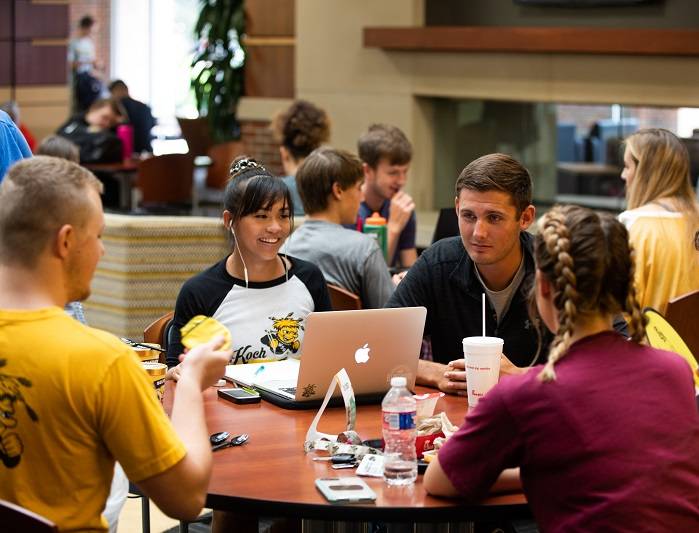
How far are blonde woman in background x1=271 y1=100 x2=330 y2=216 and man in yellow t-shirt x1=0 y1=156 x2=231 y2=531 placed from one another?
148 inches

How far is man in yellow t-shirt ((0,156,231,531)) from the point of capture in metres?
1.92

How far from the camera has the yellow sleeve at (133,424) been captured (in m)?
1.92

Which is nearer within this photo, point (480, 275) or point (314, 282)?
point (480, 275)

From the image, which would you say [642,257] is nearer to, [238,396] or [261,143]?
[238,396]

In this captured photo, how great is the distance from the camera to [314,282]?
11.4 feet

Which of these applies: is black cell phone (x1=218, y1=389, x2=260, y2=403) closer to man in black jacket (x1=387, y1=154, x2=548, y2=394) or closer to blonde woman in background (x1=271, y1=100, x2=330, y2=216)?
man in black jacket (x1=387, y1=154, x2=548, y2=394)

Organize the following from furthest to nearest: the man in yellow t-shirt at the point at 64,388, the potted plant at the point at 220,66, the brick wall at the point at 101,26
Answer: the brick wall at the point at 101,26
the potted plant at the point at 220,66
the man in yellow t-shirt at the point at 64,388

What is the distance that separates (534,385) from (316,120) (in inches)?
156

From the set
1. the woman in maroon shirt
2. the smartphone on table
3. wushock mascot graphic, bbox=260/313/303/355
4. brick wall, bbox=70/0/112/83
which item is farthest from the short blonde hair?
brick wall, bbox=70/0/112/83

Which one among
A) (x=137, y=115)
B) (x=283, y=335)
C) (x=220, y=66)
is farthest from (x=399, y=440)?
(x=137, y=115)

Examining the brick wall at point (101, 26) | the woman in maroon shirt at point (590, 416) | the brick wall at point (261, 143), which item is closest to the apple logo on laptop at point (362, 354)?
the woman in maroon shirt at point (590, 416)

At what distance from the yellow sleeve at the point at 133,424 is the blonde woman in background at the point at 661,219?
2.78 m

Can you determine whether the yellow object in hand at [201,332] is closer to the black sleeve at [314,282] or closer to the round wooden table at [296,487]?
the round wooden table at [296,487]

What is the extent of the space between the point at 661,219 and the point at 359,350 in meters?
2.09
